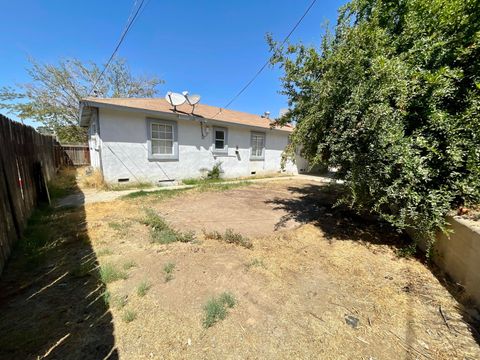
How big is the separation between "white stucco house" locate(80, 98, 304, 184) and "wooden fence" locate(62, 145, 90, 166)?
4.49m

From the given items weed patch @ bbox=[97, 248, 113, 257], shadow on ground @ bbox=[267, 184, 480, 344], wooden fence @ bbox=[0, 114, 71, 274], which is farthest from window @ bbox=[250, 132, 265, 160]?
weed patch @ bbox=[97, 248, 113, 257]

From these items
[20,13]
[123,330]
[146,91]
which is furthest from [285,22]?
[146,91]

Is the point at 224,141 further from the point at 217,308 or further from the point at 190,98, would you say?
the point at 217,308

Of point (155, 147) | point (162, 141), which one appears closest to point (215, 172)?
point (162, 141)

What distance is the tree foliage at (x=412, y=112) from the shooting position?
2738 mm

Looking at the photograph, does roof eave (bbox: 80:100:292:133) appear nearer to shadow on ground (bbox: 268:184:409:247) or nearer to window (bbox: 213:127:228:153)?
window (bbox: 213:127:228:153)

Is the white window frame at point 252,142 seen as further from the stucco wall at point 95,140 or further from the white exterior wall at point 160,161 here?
the stucco wall at point 95,140

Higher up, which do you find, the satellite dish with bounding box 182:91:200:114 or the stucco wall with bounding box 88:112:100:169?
the satellite dish with bounding box 182:91:200:114

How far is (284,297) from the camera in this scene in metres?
2.31

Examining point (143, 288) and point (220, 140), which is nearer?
point (143, 288)

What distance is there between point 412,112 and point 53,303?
17.1 ft

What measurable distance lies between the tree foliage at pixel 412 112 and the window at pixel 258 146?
309 inches

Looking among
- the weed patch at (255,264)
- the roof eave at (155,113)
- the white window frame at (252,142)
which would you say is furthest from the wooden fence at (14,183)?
the white window frame at (252,142)

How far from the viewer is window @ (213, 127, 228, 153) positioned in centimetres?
990
